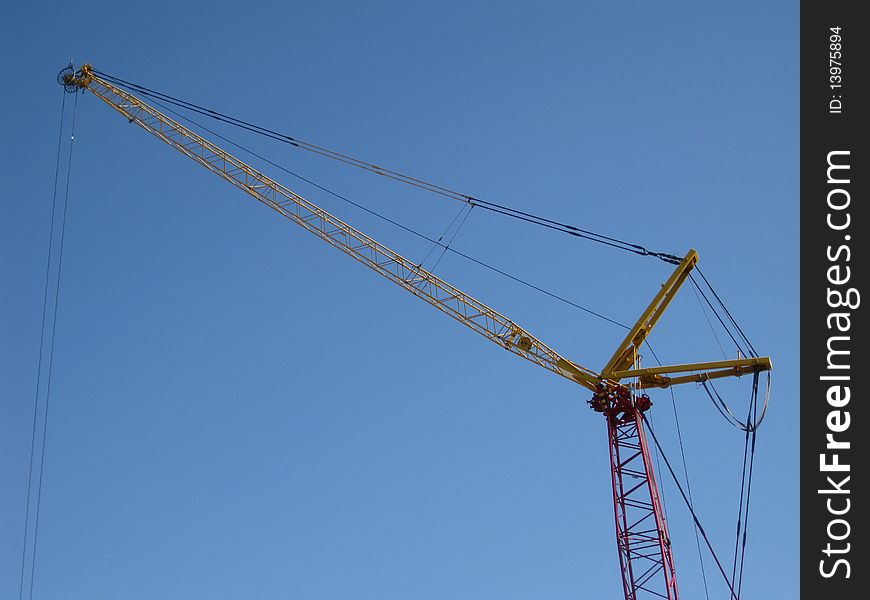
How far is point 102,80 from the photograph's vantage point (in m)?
88.3

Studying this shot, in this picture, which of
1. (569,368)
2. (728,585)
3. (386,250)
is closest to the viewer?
(728,585)

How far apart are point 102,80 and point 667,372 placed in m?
44.7

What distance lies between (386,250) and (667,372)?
20935 millimetres

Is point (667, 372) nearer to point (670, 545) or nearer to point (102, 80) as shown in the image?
point (670, 545)
